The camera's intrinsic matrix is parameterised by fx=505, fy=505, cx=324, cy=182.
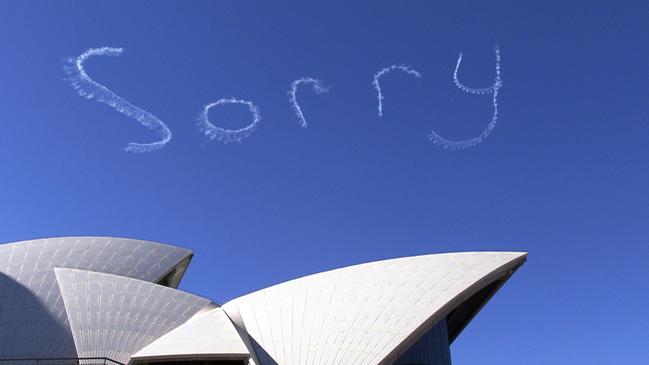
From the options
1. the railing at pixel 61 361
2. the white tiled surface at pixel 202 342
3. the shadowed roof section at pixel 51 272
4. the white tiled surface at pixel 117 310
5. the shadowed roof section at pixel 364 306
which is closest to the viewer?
the shadowed roof section at pixel 364 306

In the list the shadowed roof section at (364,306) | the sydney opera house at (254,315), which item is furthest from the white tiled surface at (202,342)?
the shadowed roof section at (364,306)

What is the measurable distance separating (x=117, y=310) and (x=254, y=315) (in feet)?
25.3

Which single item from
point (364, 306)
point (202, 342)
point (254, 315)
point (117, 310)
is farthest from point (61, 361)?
point (364, 306)

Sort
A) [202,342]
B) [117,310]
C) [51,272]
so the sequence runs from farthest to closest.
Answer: [51,272] < [117,310] < [202,342]

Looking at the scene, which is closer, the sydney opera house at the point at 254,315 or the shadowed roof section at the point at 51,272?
the sydney opera house at the point at 254,315

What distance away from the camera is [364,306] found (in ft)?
82.8

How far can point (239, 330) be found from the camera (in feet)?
84.2

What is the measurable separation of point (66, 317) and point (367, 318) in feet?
54.5

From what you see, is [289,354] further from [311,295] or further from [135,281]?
[135,281]

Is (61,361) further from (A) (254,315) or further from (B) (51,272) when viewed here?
(A) (254,315)

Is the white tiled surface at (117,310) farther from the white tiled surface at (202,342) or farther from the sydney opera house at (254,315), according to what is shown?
the white tiled surface at (202,342)

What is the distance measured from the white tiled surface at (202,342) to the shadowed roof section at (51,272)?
519cm

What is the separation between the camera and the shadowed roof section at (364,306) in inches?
904

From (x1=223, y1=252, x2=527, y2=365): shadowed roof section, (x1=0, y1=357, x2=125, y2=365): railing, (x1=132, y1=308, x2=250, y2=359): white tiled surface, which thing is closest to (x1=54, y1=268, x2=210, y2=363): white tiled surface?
(x1=0, y1=357, x2=125, y2=365): railing
